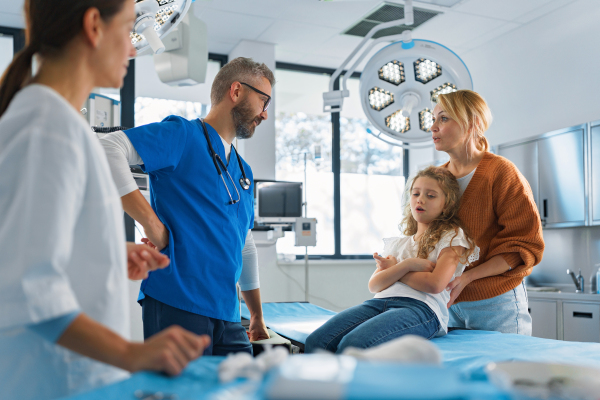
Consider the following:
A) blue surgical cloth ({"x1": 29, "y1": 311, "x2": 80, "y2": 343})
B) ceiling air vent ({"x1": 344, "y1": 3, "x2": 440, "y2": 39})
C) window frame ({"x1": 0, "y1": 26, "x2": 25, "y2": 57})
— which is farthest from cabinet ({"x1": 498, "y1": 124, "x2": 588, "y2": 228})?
window frame ({"x1": 0, "y1": 26, "x2": 25, "y2": 57})

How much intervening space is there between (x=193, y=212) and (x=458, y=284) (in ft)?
3.38

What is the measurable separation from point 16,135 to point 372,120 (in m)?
1.83

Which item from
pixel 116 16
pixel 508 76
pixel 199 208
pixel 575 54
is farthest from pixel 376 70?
pixel 508 76

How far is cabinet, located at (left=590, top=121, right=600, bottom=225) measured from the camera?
3.53 metres

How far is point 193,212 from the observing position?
5.52 ft

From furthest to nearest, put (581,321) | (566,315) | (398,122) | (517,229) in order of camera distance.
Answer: (566,315), (581,321), (398,122), (517,229)

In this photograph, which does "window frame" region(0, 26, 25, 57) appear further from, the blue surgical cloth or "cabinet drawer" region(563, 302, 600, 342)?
"cabinet drawer" region(563, 302, 600, 342)

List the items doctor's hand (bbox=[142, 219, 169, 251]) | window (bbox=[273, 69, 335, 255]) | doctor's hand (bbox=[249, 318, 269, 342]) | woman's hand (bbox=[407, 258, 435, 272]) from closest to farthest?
doctor's hand (bbox=[142, 219, 169, 251]) → woman's hand (bbox=[407, 258, 435, 272]) → doctor's hand (bbox=[249, 318, 269, 342]) → window (bbox=[273, 69, 335, 255])

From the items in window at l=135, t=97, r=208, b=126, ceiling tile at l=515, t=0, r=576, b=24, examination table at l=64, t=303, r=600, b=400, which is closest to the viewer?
examination table at l=64, t=303, r=600, b=400

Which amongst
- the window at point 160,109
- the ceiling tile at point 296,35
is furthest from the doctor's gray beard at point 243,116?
the window at point 160,109

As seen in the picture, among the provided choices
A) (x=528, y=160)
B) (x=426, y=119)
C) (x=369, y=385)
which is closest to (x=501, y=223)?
(x=426, y=119)

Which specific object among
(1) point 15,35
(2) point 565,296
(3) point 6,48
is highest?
(1) point 15,35

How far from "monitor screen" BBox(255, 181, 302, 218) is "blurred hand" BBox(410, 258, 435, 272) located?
250cm

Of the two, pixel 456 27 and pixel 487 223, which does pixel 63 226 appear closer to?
pixel 487 223
